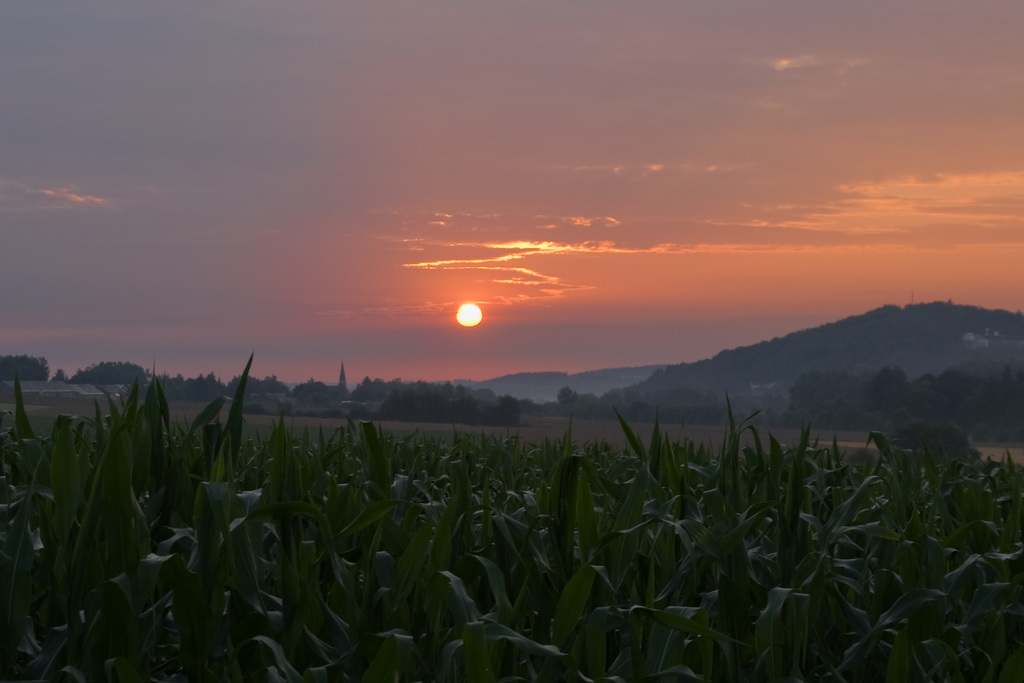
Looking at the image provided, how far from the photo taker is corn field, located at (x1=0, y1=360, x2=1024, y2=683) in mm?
2396

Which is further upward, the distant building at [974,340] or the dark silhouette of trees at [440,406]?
the distant building at [974,340]

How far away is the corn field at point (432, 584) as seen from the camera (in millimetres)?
2396

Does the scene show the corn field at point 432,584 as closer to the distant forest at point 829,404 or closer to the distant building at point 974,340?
the distant forest at point 829,404

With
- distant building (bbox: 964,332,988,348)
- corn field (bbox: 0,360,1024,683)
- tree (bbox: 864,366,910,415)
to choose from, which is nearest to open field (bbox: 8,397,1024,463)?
corn field (bbox: 0,360,1024,683)

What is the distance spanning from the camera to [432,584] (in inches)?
108

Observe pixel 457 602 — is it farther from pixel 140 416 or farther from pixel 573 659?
pixel 140 416

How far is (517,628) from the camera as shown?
2.82 m

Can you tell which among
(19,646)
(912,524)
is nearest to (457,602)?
(19,646)

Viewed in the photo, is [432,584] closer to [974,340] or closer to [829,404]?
[829,404]

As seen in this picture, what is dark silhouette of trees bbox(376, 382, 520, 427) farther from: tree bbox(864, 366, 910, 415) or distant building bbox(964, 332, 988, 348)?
distant building bbox(964, 332, 988, 348)

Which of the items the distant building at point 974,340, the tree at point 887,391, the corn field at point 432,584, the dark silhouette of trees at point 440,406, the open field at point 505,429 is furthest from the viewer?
the distant building at point 974,340

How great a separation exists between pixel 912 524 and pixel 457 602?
2.36 meters

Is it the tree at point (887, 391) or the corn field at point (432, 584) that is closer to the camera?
the corn field at point (432, 584)

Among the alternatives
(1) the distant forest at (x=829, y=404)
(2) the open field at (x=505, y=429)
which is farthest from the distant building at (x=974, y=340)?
(2) the open field at (x=505, y=429)
